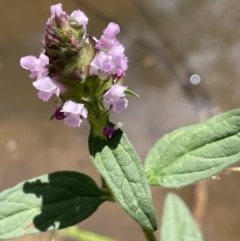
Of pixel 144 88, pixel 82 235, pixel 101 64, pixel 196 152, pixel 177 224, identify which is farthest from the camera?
pixel 144 88

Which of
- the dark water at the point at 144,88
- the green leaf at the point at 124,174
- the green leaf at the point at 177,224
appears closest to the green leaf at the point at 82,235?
the dark water at the point at 144,88

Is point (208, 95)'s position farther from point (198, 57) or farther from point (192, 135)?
point (192, 135)

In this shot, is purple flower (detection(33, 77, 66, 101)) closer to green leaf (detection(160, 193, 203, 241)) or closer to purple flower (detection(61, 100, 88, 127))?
purple flower (detection(61, 100, 88, 127))

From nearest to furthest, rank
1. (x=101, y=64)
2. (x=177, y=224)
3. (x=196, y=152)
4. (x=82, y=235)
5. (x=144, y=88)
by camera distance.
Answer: (x=101, y=64), (x=196, y=152), (x=177, y=224), (x=82, y=235), (x=144, y=88)

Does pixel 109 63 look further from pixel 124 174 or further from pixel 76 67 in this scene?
pixel 124 174

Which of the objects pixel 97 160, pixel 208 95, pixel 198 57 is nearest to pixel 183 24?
pixel 198 57

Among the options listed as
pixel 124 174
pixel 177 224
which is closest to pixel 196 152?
pixel 124 174
